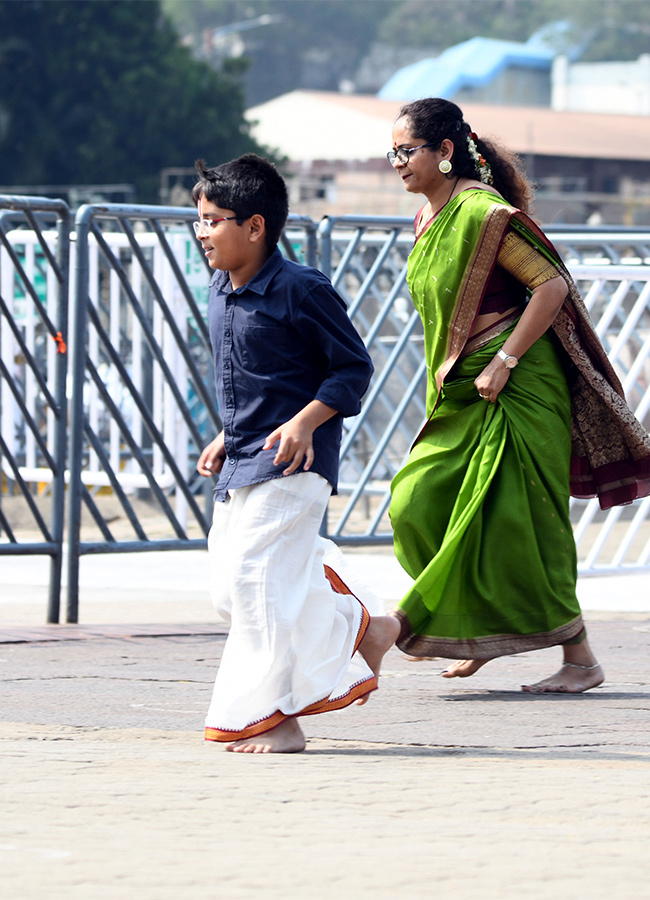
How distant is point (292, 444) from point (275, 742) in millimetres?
697

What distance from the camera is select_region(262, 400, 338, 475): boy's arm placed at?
369cm

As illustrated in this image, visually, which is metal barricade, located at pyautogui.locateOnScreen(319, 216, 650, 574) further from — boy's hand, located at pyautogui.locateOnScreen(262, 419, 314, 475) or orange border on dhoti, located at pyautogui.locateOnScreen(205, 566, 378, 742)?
boy's hand, located at pyautogui.locateOnScreen(262, 419, 314, 475)

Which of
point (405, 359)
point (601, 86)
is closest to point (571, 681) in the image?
point (405, 359)

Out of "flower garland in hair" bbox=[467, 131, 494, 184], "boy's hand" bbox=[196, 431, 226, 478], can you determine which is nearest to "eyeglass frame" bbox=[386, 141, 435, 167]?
"flower garland in hair" bbox=[467, 131, 494, 184]

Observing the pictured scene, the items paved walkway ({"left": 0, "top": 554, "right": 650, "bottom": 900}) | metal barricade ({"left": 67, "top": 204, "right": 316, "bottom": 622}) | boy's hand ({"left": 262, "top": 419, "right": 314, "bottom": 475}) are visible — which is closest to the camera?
paved walkway ({"left": 0, "top": 554, "right": 650, "bottom": 900})

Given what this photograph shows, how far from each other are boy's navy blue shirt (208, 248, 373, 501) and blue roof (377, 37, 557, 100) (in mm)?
63044

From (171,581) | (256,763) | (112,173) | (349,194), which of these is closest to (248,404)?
(256,763)

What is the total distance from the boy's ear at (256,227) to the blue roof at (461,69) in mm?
62991

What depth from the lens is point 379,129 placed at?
4938cm

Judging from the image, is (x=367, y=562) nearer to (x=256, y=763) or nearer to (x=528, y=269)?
(x=528, y=269)

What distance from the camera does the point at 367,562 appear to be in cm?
793

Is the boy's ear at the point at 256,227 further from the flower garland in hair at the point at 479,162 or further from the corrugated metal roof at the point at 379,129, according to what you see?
the corrugated metal roof at the point at 379,129

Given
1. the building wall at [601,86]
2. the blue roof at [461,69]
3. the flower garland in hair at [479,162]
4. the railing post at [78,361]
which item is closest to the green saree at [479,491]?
A: the flower garland in hair at [479,162]

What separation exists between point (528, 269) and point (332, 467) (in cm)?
102
